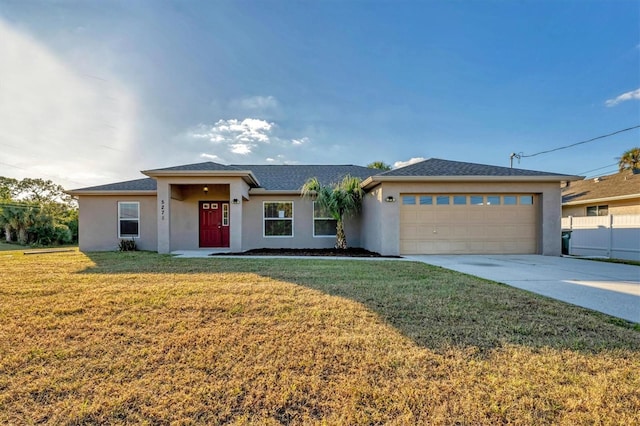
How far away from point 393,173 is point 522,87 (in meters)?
8.32

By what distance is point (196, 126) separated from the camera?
45.4 ft

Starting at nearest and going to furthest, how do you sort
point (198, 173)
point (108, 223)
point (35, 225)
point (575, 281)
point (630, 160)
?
point (575, 281), point (198, 173), point (108, 223), point (630, 160), point (35, 225)

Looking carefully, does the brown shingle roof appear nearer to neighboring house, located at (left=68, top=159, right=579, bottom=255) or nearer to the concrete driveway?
neighboring house, located at (left=68, top=159, right=579, bottom=255)

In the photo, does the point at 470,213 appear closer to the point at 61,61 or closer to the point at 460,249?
the point at 460,249

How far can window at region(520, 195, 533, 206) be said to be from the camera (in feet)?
35.7

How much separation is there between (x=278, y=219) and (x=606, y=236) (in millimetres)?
13124

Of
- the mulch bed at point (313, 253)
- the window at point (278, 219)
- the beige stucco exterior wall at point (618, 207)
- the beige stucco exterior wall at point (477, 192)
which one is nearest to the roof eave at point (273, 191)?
the window at point (278, 219)

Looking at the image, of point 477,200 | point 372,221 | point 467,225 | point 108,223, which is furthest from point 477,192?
point 108,223

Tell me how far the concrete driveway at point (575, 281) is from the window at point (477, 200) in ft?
8.64

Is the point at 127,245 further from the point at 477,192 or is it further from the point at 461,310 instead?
the point at 477,192

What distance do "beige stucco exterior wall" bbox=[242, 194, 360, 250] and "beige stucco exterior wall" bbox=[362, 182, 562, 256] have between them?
301cm

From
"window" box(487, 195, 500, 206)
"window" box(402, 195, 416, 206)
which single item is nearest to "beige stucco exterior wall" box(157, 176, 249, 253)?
"window" box(402, 195, 416, 206)

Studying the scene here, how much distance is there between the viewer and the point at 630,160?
1825 centimetres

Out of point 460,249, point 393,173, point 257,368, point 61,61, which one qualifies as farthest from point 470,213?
point 61,61
